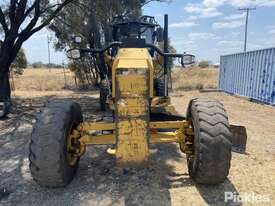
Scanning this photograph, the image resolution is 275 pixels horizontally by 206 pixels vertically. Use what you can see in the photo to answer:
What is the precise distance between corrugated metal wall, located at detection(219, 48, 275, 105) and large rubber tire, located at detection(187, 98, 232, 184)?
953cm

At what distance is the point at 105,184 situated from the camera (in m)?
4.87

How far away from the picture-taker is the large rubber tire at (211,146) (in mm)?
4309

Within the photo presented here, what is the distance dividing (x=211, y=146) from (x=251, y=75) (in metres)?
12.0

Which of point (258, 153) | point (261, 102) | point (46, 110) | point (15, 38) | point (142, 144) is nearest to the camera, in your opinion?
point (142, 144)

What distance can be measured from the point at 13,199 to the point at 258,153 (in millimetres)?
4425

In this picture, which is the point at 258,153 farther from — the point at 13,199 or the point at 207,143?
the point at 13,199

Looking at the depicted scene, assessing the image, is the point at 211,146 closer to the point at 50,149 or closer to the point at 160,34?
the point at 50,149

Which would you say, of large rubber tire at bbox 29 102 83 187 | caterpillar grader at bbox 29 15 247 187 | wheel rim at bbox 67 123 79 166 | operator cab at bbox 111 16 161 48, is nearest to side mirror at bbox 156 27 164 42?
operator cab at bbox 111 16 161 48

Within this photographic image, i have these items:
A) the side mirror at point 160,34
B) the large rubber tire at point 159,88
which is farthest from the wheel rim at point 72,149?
the side mirror at point 160,34

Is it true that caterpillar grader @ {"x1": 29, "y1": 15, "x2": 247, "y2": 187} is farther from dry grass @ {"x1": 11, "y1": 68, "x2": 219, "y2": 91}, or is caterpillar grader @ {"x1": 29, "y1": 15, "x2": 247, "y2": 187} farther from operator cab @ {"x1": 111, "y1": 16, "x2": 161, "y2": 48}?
dry grass @ {"x1": 11, "y1": 68, "x2": 219, "y2": 91}

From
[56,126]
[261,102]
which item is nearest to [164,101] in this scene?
[56,126]

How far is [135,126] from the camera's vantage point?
4254mm

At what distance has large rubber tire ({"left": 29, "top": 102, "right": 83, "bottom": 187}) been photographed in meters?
4.29

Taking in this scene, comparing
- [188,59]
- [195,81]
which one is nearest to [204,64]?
[195,81]
